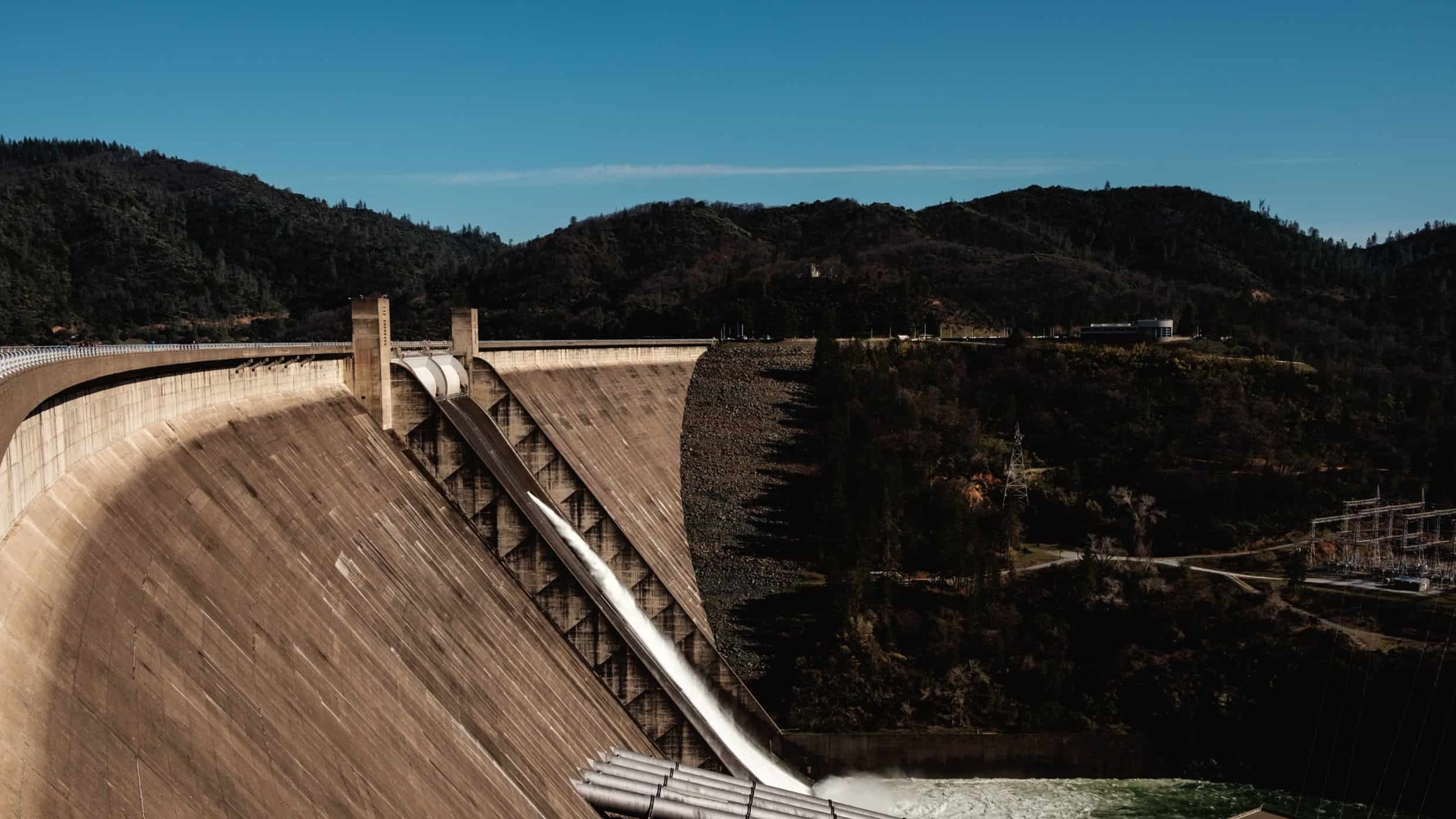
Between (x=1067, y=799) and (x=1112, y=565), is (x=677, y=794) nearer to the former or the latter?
(x=1067, y=799)

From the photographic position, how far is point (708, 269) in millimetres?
106500

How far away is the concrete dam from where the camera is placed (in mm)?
7812

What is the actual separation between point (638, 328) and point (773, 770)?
4834 cm

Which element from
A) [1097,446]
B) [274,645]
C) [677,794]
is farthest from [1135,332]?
[274,645]

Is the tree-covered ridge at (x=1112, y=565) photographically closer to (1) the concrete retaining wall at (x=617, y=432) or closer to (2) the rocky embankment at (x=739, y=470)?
(2) the rocky embankment at (x=739, y=470)

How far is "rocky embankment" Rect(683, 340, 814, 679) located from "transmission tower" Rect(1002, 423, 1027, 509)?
27.7 ft

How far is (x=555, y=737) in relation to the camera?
16781 mm

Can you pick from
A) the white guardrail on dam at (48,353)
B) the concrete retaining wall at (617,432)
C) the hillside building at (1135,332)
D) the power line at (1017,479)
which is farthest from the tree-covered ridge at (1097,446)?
the white guardrail on dam at (48,353)

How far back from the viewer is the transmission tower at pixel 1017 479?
47688 mm

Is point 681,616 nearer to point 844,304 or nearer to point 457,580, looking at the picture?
point 457,580

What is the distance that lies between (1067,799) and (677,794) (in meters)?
17.4

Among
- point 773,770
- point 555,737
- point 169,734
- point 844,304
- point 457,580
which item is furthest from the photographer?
point 844,304

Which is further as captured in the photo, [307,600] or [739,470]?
[739,470]

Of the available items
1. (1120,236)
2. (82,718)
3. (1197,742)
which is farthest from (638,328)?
(1120,236)
